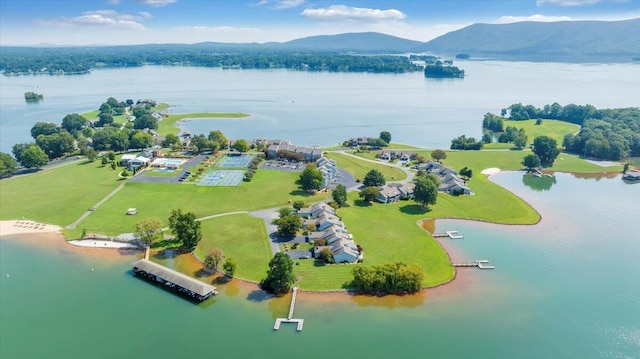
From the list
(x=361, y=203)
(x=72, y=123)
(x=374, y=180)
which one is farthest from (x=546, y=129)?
(x=72, y=123)

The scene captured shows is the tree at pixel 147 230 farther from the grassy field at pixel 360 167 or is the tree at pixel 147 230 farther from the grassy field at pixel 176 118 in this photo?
the grassy field at pixel 176 118

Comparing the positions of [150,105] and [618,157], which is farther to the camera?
[150,105]

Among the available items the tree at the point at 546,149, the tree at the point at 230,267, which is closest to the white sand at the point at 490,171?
the tree at the point at 546,149

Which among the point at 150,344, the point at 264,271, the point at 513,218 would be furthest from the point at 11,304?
the point at 513,218

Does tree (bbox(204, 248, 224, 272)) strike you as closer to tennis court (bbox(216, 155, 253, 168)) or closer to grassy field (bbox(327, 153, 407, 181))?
grassy field (bbox(327, 153, 407, 181))

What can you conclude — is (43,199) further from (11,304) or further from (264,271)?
(264,271)

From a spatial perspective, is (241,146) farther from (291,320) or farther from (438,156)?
(291,320)

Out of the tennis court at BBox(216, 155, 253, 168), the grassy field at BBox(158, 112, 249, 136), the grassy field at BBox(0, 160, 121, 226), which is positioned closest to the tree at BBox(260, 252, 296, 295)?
the grassy field at BBox(0, 160, 121, 226)
